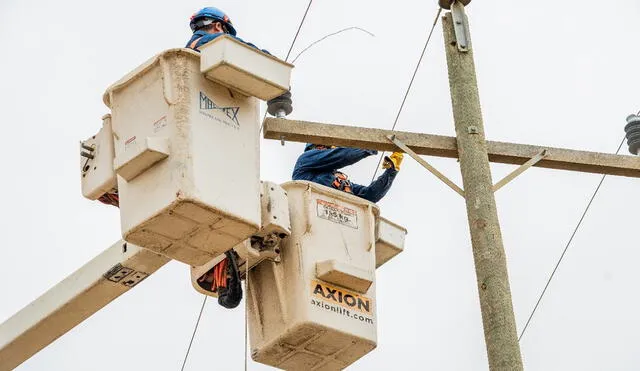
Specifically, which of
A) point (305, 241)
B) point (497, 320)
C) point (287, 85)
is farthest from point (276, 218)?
point (497, 320)

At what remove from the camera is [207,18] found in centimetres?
956

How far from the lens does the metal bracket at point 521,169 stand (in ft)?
29.3

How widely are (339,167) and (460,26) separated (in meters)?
1.29

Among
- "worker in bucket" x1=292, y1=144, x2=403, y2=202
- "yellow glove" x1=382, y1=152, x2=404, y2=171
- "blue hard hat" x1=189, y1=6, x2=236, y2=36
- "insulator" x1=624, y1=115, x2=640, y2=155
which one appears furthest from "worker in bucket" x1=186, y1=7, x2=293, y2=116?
"insulator" x1=624, y1=115, x2=640, y2=155

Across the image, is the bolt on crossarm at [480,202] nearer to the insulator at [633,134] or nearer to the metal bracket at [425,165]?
the metal bracket at [425,165]

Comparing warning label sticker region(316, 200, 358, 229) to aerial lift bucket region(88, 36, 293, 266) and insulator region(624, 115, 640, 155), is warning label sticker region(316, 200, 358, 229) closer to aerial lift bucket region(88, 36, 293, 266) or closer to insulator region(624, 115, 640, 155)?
aerial lift bucket region(88, 36, 293, 266)

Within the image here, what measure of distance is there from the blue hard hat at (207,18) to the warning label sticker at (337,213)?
1236 mm

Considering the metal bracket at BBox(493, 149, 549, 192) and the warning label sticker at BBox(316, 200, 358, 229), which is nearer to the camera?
the metal bracket at BBox(493, 149, 549, 192)

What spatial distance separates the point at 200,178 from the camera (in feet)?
26.9

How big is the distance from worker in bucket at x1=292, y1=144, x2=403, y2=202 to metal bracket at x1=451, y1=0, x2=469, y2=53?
3.17 feet

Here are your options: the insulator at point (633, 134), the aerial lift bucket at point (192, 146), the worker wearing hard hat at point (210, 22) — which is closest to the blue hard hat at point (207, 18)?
the worker wearing hard hat at point (210, 22)

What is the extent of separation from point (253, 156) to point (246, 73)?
0.44 meters

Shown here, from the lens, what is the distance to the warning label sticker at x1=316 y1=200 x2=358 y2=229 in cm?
930

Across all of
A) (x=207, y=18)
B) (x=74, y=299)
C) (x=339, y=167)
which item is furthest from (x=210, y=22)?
(x=74, y=299)
